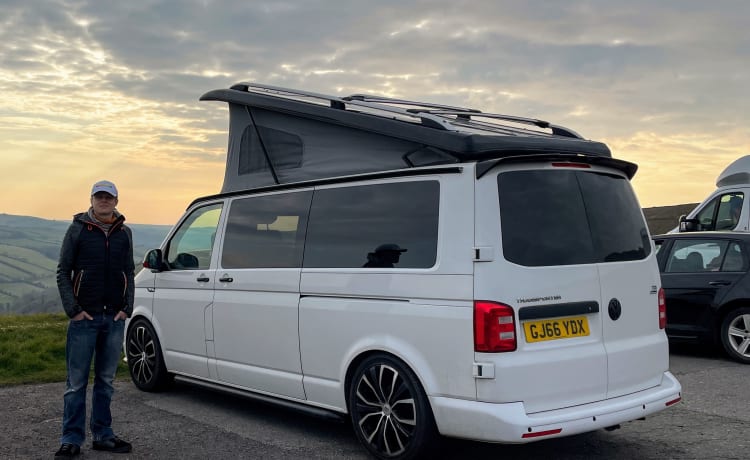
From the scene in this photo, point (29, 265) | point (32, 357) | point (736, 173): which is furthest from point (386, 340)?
point (29, 265)

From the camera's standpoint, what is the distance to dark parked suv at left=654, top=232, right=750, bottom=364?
10.1 meters

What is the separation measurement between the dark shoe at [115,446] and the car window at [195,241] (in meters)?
1.94

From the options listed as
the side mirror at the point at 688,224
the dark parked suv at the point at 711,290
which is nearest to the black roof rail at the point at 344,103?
the dark parked suv at the point at 711,290

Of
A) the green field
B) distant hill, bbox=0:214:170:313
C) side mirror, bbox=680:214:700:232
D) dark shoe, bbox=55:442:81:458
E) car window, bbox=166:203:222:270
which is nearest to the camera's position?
dark shoe, bbox=55:442:81:458

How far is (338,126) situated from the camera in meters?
6.24

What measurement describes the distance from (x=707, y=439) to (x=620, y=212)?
1942 mm

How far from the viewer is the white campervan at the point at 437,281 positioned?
491 cm

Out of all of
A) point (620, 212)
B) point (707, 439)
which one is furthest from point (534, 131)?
point (707, 439)

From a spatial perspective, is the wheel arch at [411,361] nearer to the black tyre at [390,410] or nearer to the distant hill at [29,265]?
the black tyre at [390,410]

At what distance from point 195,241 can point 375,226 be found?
269 cm

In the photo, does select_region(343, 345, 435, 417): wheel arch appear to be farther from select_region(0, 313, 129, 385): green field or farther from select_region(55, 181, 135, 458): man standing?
select_region(0, 313, 129, 385): green field

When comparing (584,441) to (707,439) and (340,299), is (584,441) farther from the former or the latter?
(340,299)

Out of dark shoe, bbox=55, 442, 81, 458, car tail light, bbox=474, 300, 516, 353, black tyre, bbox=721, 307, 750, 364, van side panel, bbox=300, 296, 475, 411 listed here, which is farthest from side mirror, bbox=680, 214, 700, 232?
dark shoe, bbox=55, 442, 81, 458

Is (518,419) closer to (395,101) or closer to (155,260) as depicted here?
(395,101)
